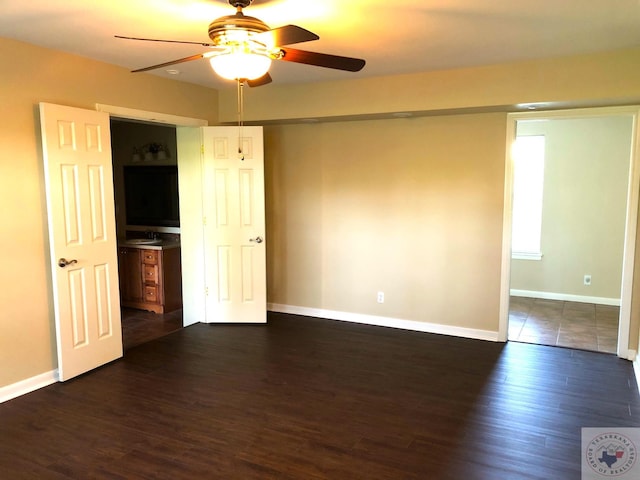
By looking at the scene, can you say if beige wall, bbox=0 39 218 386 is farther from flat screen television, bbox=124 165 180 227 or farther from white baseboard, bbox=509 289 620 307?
white baseboard, bbox=509 289 620 307

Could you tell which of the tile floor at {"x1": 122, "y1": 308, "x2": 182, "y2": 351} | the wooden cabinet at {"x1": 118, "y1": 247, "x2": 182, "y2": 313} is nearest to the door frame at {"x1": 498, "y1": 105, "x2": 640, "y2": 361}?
the tile floor at {"x1": 122, "y1": 308, "x2": 182, "y2": 351}

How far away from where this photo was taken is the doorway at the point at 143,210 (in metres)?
5.58

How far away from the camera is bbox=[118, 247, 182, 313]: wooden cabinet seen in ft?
18.1

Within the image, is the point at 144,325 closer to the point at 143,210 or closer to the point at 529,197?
the point at 143,210

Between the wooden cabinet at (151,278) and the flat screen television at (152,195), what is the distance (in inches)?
23.4

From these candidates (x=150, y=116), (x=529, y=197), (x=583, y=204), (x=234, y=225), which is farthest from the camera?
(x=529, y=197)

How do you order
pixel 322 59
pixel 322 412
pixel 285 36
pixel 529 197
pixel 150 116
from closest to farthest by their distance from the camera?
pixel 285 36, pixel 322 59, pixel 322 412, pixel 150 116, pixel 529 197

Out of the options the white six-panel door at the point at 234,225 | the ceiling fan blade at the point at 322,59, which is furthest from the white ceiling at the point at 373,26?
the white six-panel door at the point at 234,225

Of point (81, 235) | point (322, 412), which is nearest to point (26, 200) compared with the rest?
point (81, 235)

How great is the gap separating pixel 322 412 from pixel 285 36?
7.63 ft

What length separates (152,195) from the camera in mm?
6094

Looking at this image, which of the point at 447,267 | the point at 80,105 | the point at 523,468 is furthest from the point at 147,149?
the point at 523,468

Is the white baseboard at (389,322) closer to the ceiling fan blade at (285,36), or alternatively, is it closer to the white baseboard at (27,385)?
the white baseboard at (27,385)

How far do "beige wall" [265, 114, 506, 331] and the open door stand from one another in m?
2.04
